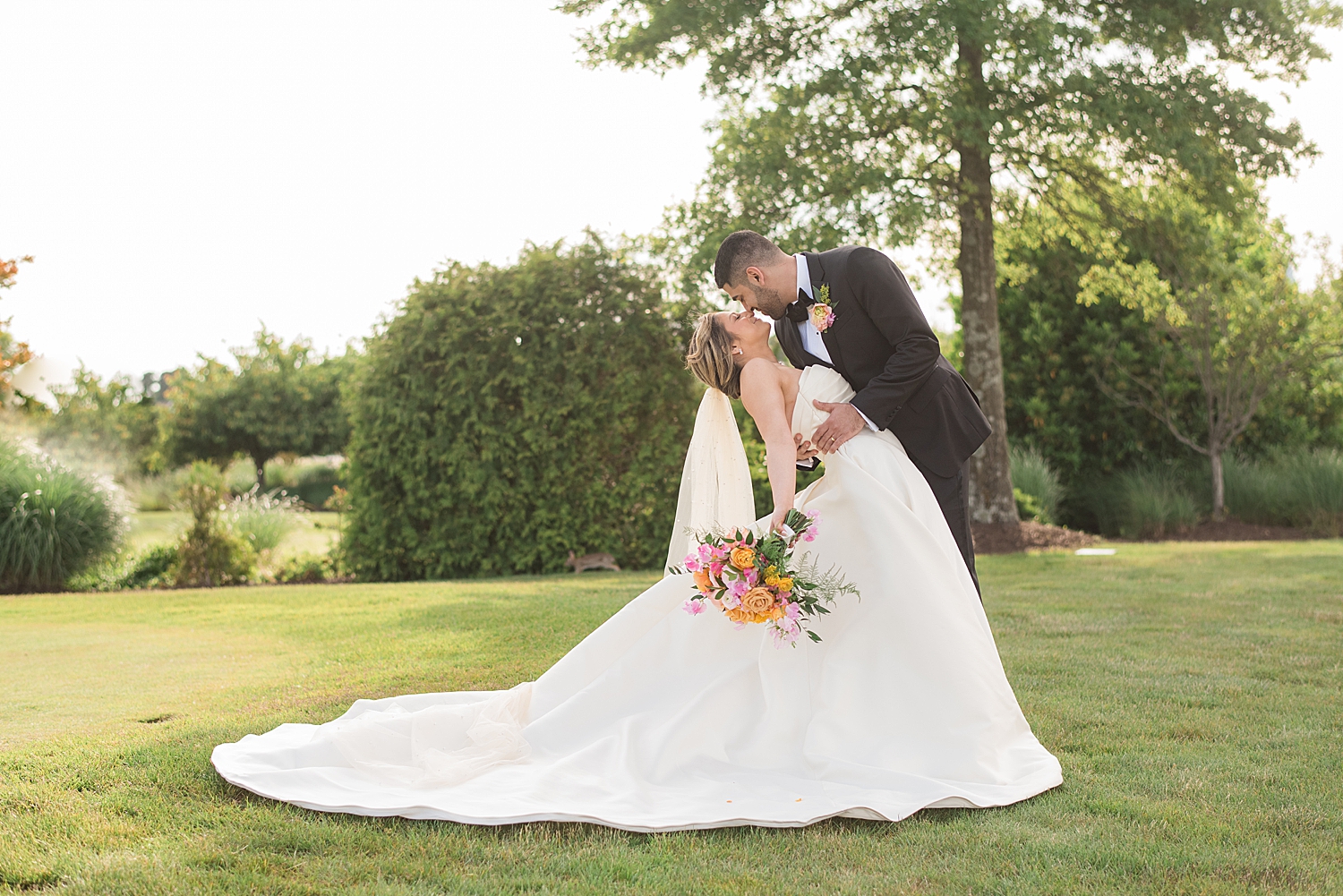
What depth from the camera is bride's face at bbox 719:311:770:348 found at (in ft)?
13.2

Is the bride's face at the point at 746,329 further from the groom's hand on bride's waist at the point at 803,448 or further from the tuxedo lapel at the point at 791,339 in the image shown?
the groom's hand on bride's waist at the point at 803,448

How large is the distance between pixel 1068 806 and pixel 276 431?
32673 mm

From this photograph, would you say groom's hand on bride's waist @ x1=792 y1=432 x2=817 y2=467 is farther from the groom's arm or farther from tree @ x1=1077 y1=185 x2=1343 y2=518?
tree @ x1=1077 y1=185 x2=1343 y2=518

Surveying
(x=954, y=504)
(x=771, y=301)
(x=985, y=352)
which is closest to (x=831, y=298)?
(x=771, y=301)

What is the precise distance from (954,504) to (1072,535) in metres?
8.42

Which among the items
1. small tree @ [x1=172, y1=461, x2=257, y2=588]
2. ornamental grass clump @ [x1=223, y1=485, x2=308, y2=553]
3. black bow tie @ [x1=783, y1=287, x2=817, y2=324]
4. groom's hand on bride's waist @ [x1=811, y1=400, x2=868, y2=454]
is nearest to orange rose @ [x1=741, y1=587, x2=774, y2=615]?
groom's hand on bride's waist @ [x1=811, y1=400, x2=868, y2=454]

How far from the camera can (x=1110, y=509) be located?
14.4m

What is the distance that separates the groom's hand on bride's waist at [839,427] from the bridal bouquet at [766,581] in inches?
12.5

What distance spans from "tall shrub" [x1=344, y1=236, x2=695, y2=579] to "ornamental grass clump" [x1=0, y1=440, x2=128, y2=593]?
9.27ft

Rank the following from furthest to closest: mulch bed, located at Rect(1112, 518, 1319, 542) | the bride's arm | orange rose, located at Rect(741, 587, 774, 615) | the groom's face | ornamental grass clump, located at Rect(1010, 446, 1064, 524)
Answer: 1. ornamental grass clump, located at Rect(1010, 446, 1064, 524)
2. mulch bed, located at Rect(1112, 518, 1319, 542)
3. the groom's face
4. the bride's arm
5. orange rose, located at Rect(741, 587, 774, 615)

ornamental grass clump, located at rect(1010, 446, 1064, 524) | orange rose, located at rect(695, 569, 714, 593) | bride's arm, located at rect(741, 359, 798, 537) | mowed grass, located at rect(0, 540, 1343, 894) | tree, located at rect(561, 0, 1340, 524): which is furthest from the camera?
ornamental grass clump, located at rect(1010, 446, 1064, 524)

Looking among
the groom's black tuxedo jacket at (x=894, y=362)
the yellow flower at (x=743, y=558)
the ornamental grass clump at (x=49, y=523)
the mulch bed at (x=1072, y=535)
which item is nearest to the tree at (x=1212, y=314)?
the mulch bed at (x=1072, y=535)

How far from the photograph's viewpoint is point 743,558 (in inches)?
137

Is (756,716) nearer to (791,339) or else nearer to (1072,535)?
(791,339)
